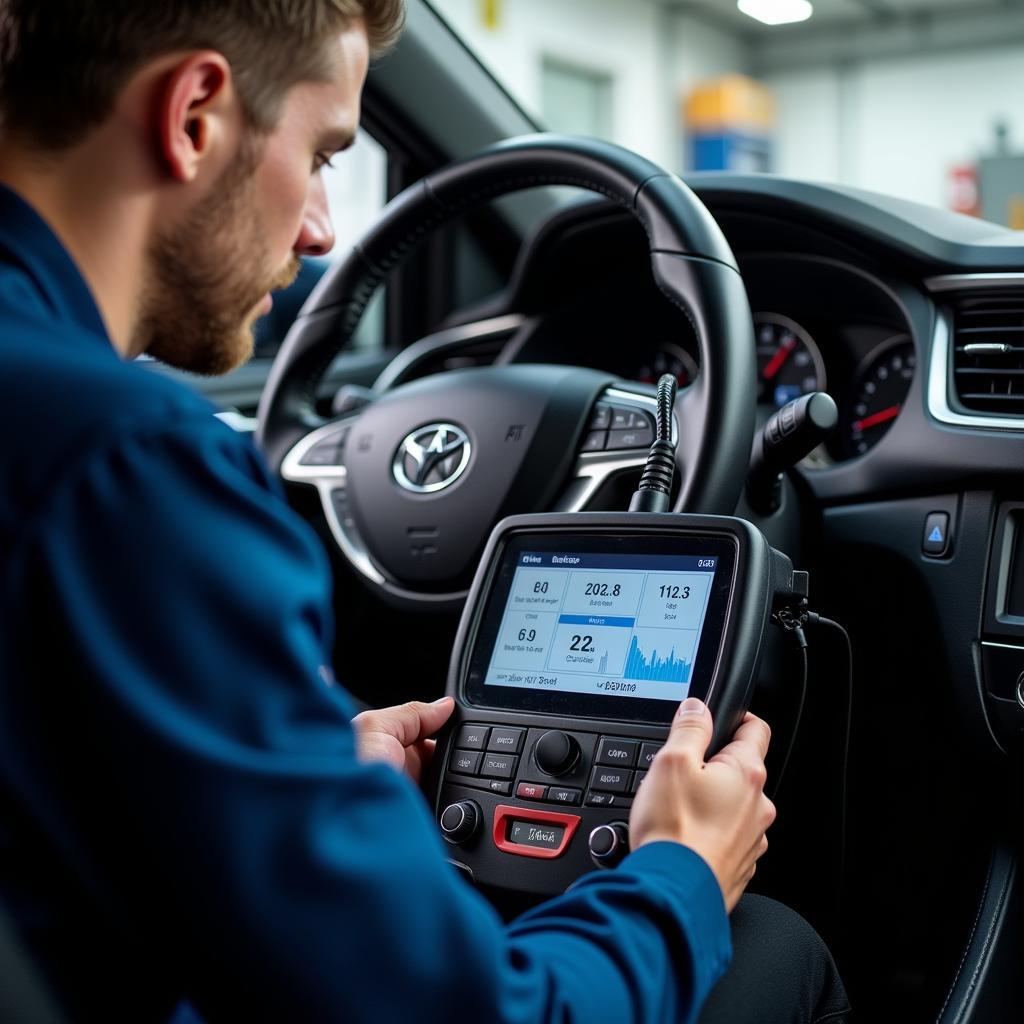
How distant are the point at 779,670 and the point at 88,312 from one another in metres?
0.67

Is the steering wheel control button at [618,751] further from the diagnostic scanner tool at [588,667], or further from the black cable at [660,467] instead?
the black cable at [660,467]

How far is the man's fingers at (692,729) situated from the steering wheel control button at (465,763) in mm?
193

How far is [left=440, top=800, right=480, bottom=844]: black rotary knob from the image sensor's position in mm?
942

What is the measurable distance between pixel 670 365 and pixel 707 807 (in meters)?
0.97

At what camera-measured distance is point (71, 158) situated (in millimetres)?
Answer: 638

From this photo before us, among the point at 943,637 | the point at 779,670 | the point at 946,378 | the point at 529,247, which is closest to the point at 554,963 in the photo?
the point at 779,670

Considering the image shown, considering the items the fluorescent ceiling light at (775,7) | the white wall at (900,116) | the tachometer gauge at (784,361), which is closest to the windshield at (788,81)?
the white wall at (900,116)

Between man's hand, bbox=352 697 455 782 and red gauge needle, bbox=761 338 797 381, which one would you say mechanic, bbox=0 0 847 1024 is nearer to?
man's hand, bbox=352 697 455 782

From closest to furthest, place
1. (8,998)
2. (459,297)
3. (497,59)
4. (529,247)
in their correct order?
(8,998), (529,247), (459,297), (497,59)

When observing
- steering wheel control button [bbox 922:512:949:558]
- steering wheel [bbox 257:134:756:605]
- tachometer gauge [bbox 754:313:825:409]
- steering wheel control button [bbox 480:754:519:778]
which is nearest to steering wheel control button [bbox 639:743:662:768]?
steering wheel control button [bbox 480:754:519:778]

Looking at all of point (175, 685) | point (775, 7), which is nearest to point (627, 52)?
point (775, 7)

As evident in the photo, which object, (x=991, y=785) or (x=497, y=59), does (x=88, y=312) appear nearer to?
(x=991, y=785)

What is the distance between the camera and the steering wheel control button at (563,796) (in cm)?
92

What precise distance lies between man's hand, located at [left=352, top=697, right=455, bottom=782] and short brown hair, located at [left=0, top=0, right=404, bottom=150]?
443 millimetres
